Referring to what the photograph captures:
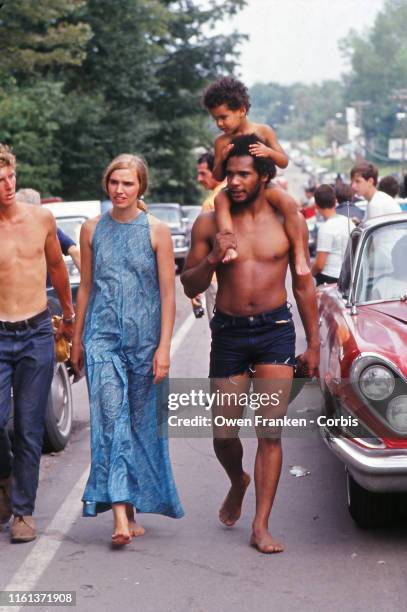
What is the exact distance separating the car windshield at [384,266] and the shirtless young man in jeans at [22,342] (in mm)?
1821

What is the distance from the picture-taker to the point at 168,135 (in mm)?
48188

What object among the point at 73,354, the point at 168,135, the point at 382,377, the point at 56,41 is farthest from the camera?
the point at 168,135

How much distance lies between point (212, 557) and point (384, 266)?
7.05 ft

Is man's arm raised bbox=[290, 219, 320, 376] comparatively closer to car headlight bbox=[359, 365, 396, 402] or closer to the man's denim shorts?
the man's denim shorts

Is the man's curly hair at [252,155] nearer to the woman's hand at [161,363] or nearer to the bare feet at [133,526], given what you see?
the woman's hand at [161,363]

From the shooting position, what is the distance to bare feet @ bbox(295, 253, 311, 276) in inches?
247

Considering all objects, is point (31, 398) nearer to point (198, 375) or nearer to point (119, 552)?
point (119, 552)

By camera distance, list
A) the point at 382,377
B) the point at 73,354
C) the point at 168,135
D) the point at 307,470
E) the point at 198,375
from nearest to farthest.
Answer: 1. the point at 382,377
2. the point at 73,354
3. the point at 307,470
4. the point at 198,375
5. the point at 168,135

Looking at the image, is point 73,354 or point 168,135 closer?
point 73,354

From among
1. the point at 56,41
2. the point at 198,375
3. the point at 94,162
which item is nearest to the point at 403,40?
the point at 94,162

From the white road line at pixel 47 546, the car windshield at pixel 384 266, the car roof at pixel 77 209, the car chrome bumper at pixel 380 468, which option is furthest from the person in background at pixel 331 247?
the car roof at pixel 77 209

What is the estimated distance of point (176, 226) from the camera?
1247 inches

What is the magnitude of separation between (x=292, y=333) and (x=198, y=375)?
5.97 meters

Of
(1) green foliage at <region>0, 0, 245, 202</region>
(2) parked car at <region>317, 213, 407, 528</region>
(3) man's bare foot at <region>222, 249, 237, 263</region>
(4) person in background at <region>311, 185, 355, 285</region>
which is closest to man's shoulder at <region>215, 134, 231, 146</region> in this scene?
(3) man's bare foot at <region>222, 249, 237, 263</region>
